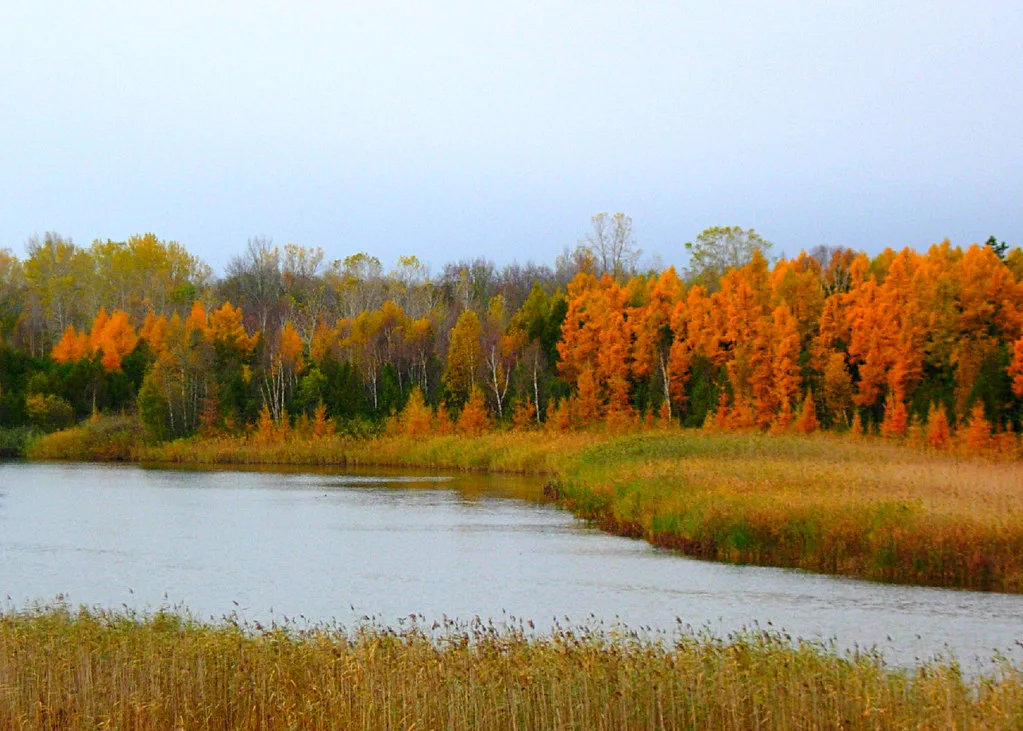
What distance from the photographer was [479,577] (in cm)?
2386

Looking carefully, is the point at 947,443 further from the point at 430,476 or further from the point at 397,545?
the point at 397,545

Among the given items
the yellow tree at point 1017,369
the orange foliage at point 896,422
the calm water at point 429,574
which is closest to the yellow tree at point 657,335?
the orange foliage at point 896,422

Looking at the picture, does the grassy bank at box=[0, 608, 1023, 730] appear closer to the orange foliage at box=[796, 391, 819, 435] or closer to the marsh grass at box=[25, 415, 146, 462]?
the orange foliage at box=[796, 391, 819, 435]

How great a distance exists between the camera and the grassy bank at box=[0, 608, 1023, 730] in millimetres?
10234

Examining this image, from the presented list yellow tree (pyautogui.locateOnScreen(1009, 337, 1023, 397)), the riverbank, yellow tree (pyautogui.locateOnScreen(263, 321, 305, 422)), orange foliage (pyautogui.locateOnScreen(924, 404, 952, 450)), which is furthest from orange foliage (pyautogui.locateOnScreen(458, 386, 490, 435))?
yellow tree (pyautogui.locateOnScreen(1009, 337, 1023, 397))

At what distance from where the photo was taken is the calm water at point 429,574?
18.9 m

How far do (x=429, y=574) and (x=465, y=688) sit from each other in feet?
45.1

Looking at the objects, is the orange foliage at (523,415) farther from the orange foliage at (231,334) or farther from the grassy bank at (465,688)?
the grassy bank at (465,688)

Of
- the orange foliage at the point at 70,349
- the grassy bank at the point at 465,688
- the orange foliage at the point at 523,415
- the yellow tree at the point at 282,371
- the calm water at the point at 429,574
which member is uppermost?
the orange foliage at the point at 70,349

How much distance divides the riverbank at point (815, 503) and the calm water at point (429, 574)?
94 cm

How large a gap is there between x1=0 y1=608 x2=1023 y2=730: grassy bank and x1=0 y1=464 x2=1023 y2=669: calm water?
431cm

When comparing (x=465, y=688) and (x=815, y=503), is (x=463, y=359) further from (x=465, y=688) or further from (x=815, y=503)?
(x=465, y=688)

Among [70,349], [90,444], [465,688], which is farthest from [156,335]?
[465,688]

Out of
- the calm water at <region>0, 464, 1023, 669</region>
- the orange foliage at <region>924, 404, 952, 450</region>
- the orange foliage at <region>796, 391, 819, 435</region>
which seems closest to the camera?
the calm water at <region>0, 464, 1023, 669</region>
